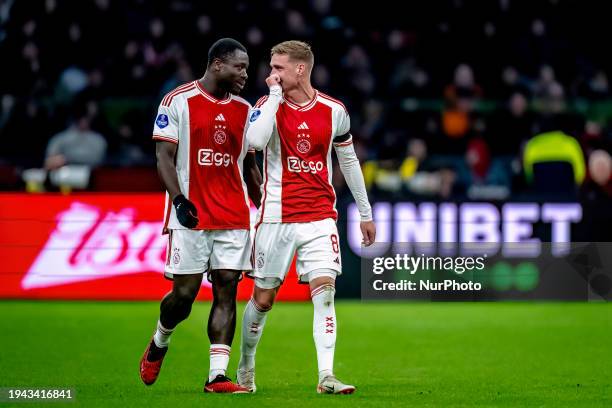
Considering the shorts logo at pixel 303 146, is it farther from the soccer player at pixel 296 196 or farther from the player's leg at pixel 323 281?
the player's leg at pixel 323 281

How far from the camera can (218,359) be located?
330 inches

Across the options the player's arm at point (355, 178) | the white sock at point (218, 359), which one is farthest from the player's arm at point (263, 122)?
the white sock at point (218, 359)

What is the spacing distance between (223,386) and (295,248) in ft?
3.33

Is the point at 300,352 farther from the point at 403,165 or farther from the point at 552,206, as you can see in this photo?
the point at 403,165

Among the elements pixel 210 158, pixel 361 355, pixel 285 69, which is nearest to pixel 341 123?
pixel 285 69

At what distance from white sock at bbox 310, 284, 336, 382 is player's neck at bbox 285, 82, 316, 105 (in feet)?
4.07

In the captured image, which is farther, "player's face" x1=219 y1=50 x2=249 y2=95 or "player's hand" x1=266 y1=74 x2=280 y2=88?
"player's face" x1=219 y1=50 x2=249 y2=95

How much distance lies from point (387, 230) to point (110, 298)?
3.34m

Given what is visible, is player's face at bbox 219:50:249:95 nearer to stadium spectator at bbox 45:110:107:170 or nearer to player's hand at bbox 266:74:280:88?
player's hand at bbox 266:74:280:88

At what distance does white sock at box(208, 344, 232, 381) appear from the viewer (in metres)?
8.38

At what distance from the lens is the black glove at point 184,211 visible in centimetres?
828

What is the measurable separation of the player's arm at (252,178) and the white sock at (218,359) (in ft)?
3.33

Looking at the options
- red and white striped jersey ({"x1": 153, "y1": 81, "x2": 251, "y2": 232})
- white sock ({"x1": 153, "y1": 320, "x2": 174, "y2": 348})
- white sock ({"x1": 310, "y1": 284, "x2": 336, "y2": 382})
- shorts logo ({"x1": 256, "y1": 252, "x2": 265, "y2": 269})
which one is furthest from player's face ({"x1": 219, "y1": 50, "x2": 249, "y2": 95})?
white sock ({"x1": 153, "y1": 320, "x2": 174, "y2": 348})

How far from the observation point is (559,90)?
68.5 feet
